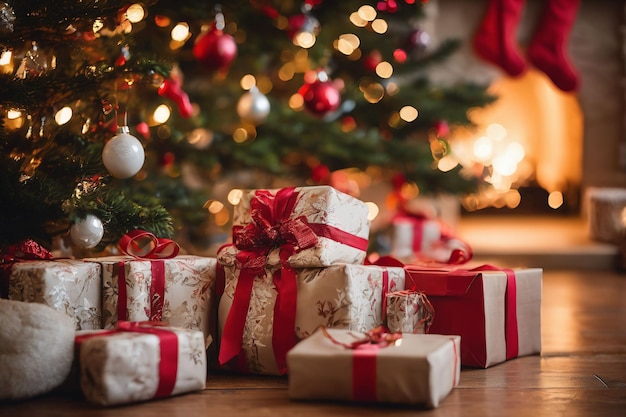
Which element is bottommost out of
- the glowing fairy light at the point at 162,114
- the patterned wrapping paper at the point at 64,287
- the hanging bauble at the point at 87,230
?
the patterned wrapping paper at the point at 64,287

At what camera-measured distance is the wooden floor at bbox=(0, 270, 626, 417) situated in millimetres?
1377

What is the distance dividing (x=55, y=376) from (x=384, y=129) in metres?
2.75

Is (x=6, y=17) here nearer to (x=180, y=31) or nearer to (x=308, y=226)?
(x=308, y=226)

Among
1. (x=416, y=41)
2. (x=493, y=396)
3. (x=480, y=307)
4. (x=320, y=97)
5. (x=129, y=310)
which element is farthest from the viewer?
(x=416, y=41)

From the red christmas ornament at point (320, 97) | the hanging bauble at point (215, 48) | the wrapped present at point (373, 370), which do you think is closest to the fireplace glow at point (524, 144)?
the red christmas ornament at point (320, 97)

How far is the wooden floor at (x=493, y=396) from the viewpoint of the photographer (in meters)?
1.38

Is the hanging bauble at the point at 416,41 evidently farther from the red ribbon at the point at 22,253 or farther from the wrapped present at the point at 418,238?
the red ribbon at the point at 22,253

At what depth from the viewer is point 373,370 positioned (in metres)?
1.39

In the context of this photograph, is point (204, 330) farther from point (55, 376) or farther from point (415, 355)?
point (415, 355)

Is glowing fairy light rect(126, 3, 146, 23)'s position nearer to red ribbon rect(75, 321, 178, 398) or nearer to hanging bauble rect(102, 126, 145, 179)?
hanging bauble rect(102, 126, 145, 179)

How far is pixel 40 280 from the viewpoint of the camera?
1.58m

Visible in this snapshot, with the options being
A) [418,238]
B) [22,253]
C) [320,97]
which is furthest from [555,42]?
[22,253]

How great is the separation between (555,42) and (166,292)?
12.4 feet

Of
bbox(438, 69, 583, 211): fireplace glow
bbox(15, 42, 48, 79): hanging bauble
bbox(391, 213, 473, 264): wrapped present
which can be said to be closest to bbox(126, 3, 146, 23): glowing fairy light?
bbox(15, 42, 48, 79): hanging bauble
